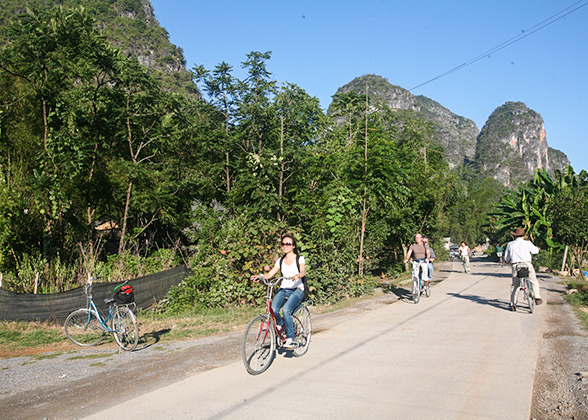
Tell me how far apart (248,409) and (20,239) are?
11981 millimetres

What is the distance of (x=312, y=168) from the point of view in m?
14.4

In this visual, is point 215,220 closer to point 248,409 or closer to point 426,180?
point 248,409

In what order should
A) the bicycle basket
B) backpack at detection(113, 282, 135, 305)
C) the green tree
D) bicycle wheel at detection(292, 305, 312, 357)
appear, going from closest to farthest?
bicycle wheel at detection(292, 305, 312, 357), backpack at detection(113, 282, 135, 305), the bicycle basket, the green tree

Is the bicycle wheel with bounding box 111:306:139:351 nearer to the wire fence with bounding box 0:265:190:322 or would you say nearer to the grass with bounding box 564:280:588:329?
the wire fence with bounding box 0:265:190:322

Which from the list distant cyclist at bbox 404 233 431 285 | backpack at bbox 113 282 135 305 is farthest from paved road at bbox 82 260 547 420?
distant cyclist at bbox 404 233 431 285

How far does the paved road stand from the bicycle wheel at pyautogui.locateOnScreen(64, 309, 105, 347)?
3860mm

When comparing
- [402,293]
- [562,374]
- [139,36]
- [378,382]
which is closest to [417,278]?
[402,293]

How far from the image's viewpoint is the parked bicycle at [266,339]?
18.5 feet

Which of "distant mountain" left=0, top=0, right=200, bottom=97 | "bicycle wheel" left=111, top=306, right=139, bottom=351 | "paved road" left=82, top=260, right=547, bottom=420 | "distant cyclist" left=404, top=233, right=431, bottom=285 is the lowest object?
"paved road" left=82, top=260, right=547, bottom=420

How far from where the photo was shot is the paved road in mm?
4359

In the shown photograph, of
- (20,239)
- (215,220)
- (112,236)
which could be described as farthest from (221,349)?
(112,236)

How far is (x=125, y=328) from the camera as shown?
7879mm

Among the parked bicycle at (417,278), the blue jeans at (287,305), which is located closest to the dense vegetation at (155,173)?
the parked bicycle at (417,278)

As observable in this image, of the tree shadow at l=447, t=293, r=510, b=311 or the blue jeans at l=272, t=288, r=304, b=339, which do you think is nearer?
the blue jeans at l=272, t=288, r=304, b=339
